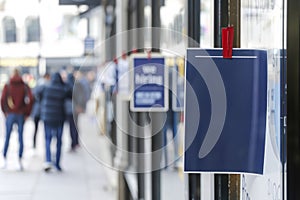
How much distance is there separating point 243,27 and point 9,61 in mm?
9799

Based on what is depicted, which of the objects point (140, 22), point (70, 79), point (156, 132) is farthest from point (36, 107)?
point (156, 132)

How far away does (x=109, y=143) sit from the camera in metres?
9.20

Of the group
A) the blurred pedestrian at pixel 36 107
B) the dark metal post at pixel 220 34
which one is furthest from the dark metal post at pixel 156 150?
the blurred pedestrian at pixel 36 107

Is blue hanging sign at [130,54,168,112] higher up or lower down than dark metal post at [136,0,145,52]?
lower down

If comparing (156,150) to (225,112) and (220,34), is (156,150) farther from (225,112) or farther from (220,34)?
(225,112)

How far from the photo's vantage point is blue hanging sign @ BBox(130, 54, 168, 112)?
4.32 meters

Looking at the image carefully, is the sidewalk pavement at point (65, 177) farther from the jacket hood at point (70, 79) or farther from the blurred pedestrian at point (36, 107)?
the jacket hood at point (70, 79)

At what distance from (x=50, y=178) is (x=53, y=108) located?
1220 mm

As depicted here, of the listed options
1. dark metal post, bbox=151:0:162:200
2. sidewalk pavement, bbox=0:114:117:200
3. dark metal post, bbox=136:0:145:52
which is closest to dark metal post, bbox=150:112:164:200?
dark metal post, bbox=151:0:162:200

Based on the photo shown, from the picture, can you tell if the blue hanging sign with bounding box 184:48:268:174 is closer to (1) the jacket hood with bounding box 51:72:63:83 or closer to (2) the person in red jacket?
(2) the person in red jacket

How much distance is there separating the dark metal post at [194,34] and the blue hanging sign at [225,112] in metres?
0.95

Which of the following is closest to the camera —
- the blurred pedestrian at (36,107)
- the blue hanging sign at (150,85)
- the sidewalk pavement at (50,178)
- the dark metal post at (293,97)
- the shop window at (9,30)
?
the dark metal post at (293,97)

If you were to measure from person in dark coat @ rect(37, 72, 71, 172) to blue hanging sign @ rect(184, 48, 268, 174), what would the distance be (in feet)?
22.6

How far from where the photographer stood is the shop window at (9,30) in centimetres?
996
